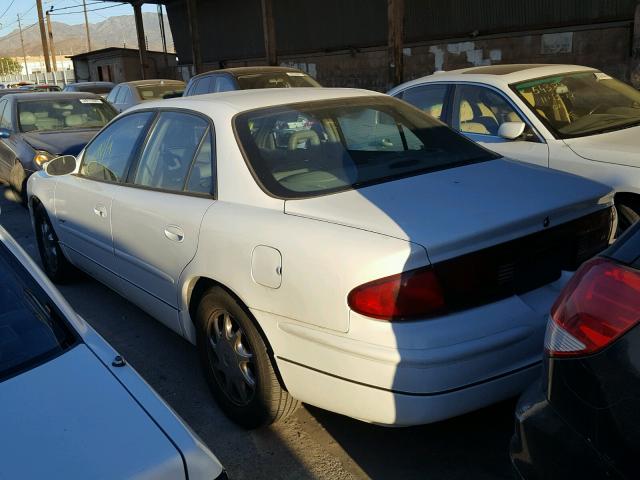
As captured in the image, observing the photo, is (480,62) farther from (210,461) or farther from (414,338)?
(210,461)

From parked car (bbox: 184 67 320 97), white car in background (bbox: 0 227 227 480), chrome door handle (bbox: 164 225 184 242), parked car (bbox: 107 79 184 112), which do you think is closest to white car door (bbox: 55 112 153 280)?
chrome door handle (bbox: 164 225 184 242)

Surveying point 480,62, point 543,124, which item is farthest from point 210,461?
point 480,62

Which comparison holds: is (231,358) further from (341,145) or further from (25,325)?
(341,145)

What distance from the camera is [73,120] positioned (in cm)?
909

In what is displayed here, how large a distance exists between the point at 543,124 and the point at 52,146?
5818 mm

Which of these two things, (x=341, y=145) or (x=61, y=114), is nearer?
(x=341, y=145)

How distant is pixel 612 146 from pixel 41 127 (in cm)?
742

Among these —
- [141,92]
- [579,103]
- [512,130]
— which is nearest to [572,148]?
[512,130]

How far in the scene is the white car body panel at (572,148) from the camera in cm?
438

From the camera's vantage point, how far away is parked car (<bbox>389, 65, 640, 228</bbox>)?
4484mm

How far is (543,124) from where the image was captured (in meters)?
5.02

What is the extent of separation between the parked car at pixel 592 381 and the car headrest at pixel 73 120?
28.1 ft

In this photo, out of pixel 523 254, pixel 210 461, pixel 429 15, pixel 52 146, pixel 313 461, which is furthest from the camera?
pixel 429 15

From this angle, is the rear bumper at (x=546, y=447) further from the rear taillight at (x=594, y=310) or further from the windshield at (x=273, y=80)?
the windshield at (x=273, y=80)
